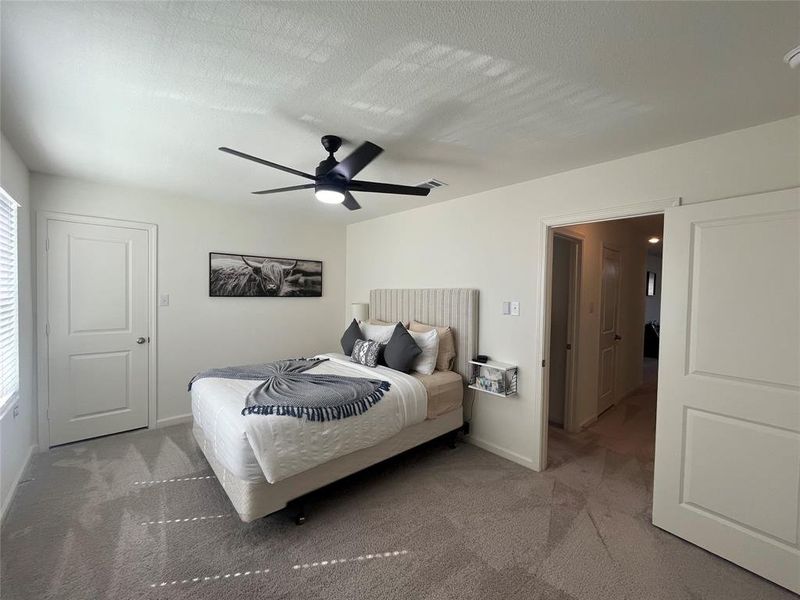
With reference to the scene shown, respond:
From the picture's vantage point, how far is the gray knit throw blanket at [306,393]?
217cm

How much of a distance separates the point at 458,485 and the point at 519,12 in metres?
2.81

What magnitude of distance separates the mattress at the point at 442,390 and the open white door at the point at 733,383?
4.92 ft

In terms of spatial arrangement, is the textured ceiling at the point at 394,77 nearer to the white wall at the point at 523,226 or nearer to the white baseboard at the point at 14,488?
the white wall at the point at 523,226

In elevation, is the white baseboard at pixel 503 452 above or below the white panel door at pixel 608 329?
below

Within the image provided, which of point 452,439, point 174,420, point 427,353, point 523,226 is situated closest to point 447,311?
point 427,353

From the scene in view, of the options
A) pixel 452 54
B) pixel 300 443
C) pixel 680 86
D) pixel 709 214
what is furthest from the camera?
pixel 300 443

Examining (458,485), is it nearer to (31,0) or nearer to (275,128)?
(275,128)

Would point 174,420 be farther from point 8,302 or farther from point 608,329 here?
point 608,329

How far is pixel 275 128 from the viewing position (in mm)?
2045

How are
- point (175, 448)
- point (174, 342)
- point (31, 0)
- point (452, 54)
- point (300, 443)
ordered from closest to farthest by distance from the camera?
point (31, 0) < point (452, 54) < point (300, 443) < point (175, 448) < point (174, 342)

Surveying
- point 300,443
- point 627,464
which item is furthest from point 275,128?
point 627,464

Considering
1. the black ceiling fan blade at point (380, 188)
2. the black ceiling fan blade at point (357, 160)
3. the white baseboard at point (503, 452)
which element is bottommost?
the white baseboard at point (503, 452)

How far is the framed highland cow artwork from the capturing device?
12.8ft

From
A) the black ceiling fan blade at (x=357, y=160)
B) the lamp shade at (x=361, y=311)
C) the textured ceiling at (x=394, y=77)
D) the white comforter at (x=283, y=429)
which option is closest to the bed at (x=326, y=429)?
the white comforter at (x=283, y=429)
